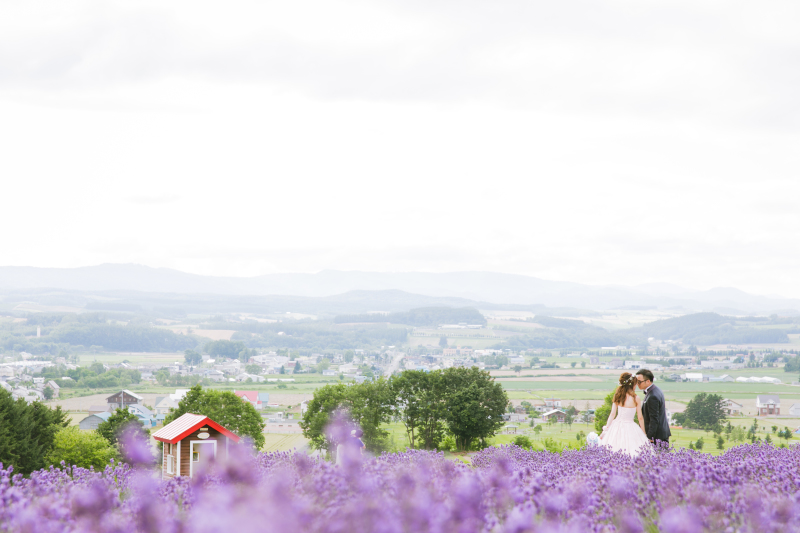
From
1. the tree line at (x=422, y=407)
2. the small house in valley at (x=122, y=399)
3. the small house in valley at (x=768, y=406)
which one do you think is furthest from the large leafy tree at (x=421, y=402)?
the small house in valley at (x=768, y=406)

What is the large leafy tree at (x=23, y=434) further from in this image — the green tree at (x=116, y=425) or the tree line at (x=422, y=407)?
the tree line at (x=422, y=407)

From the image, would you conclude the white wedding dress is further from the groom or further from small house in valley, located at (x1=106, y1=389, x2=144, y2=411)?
small house in valley, located at (x1=106, y1=389, x2=144, y2=411)

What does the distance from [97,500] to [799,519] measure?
3422 millimetres

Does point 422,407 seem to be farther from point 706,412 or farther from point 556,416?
point 556,416

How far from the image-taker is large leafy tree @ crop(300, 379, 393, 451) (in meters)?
24.6

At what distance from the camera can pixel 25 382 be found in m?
97.6

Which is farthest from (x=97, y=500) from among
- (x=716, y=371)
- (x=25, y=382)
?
(x=716, y=371)

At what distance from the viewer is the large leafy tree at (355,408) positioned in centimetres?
2461

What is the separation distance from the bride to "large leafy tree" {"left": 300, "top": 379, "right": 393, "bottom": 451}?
51.1 feet

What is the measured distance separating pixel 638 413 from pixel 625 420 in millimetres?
376

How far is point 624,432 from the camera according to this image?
903 centimetres

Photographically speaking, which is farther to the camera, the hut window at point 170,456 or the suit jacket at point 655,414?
the hut window at point 170,456

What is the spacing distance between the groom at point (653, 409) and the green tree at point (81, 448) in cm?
1684

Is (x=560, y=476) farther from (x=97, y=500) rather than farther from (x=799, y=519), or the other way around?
(x=97, y=500)
